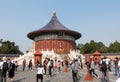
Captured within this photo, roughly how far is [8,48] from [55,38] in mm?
23034

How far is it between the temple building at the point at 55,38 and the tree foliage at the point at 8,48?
16832 mm

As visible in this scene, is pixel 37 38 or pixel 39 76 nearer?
A: pixel 39 76

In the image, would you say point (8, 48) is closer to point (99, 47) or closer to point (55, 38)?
point (55, 38)

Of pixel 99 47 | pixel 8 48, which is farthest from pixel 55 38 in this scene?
pixel 99 47

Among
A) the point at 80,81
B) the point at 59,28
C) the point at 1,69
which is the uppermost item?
the point at 59,28

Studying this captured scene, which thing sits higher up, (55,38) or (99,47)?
(55,38)

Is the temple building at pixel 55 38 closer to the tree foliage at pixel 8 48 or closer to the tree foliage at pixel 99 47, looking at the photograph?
the tree foliage at pixel 99 47

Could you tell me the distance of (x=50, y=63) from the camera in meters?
17.8

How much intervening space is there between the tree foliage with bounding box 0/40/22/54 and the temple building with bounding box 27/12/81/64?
16832 millimetres

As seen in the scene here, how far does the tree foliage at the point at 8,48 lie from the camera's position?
65419 mm

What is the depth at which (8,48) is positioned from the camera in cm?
6738

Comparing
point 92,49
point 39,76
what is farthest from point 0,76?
point 92,49

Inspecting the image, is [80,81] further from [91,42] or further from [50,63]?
[91,42]

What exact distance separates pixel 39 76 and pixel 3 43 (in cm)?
5893
